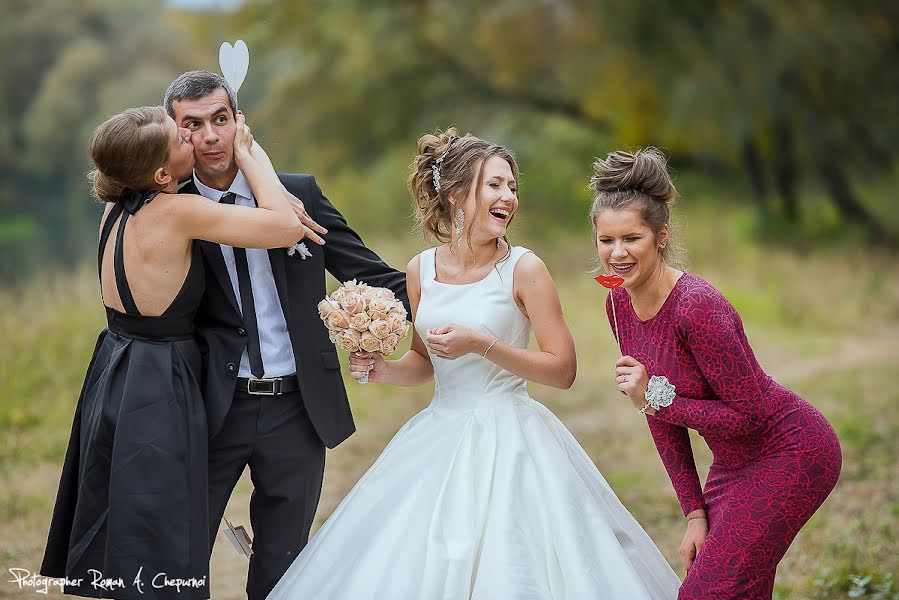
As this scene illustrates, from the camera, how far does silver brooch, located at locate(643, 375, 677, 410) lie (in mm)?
3311

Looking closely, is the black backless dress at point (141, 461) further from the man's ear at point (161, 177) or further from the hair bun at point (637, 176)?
the hair bun at point (637, 176)

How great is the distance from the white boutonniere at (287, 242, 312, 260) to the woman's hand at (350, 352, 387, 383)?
44cm

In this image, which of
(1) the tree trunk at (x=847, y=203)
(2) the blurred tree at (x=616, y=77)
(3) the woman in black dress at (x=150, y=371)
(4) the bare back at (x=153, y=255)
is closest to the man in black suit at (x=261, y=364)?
(3) the woman in black dress at (x=150, y=371)

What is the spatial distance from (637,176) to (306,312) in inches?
52.4

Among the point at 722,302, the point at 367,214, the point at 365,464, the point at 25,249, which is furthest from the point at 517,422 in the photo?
the point at 25,249

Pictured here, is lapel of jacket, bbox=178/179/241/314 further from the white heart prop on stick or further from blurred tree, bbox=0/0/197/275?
blurred tree, bbox=0/0/197/275

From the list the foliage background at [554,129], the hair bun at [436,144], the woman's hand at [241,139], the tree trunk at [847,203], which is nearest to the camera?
the woman's hand at [241,139]

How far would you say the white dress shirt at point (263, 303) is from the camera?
12.7 ft

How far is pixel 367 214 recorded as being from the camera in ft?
55.9

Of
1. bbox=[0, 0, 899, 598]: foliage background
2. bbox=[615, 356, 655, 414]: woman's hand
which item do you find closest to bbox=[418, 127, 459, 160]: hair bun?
bbox=[615, 356, 655, 414]: woman's hand

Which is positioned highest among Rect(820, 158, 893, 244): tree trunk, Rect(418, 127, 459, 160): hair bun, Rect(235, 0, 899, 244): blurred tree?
Rect(235, 0, 899, 244): blurred tree

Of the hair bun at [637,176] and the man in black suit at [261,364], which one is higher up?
the hair bun at [637,176]

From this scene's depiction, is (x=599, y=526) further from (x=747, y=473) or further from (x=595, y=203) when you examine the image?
(x=595, y=203)

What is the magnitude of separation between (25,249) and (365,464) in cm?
1090
